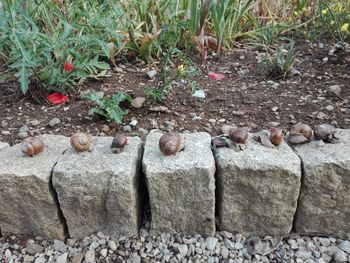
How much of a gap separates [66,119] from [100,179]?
531 millimetres

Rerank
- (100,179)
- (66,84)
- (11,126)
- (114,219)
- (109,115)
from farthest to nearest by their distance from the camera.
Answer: (66,84) → (11,126) → (109,115) → (114,219) → (100,179)

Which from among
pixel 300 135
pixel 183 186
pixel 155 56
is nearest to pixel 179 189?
pixel 183 186

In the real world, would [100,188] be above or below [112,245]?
above

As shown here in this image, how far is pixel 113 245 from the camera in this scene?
4.40 feet

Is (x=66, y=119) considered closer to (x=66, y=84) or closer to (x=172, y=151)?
(x=66, y=84)

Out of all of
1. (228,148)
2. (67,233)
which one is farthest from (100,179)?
(228,148)

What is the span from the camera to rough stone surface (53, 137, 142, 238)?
122 cm

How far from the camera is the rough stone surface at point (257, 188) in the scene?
1215 millimetres

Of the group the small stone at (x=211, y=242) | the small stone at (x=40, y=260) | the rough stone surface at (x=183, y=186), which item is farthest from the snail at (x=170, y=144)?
the small stone at (x=40, y=260)

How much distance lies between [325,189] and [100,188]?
0.77 meters

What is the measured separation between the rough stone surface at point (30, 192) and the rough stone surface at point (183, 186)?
346 mm

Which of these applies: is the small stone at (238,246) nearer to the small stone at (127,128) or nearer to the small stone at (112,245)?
the small stone at (112,245)

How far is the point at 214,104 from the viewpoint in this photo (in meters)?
1.73

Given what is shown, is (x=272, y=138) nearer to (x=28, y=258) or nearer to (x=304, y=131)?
(x=304, y=131)
